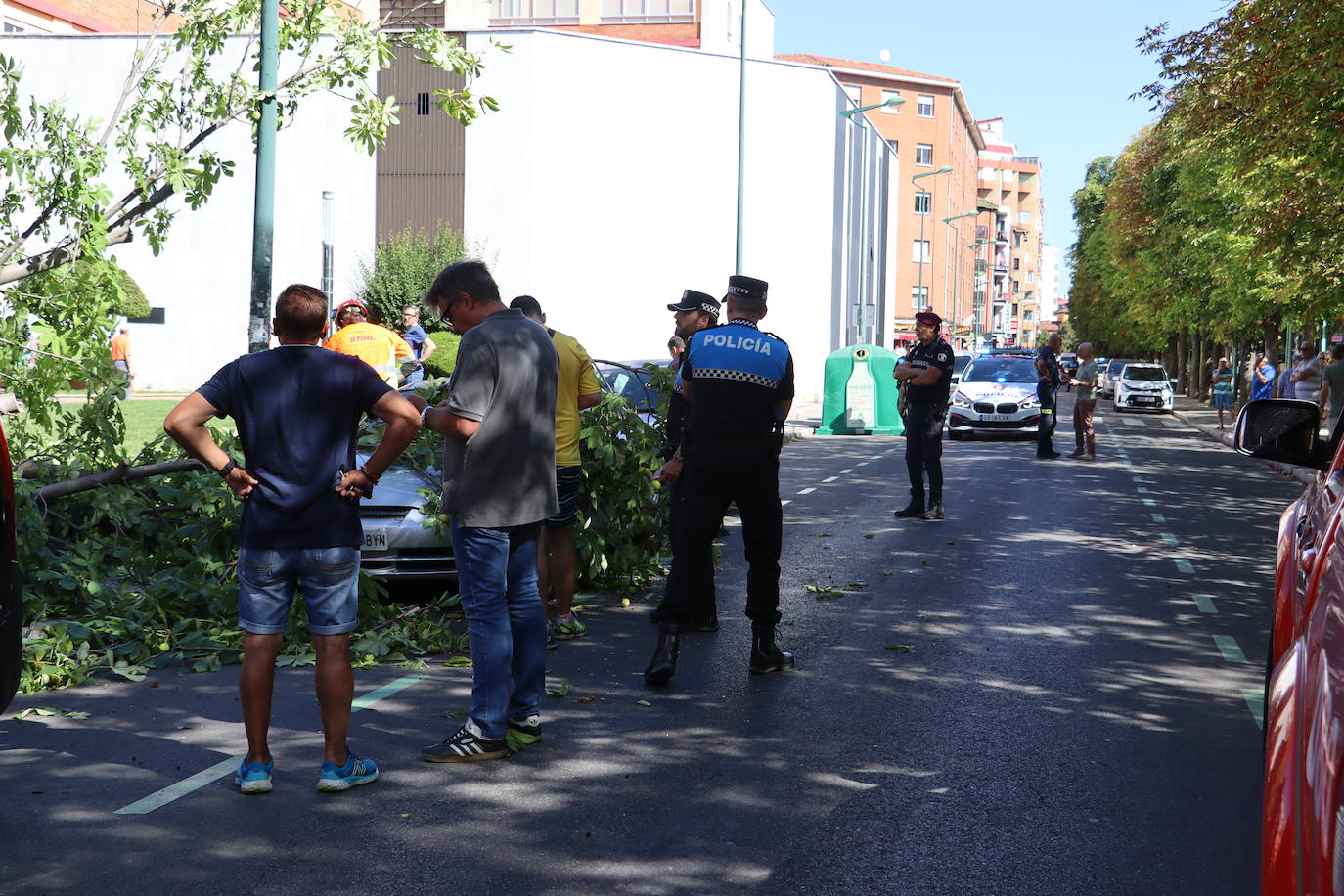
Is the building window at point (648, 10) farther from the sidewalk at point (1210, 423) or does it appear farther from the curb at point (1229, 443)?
the curb at point (1229, 443)

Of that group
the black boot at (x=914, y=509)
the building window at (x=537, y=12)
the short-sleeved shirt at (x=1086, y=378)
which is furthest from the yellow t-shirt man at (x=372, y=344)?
the building window at (x=537, y=12)

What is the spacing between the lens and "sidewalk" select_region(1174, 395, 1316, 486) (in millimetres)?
20984

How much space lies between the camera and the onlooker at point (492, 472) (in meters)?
5.40

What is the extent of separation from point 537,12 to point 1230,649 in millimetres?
55690

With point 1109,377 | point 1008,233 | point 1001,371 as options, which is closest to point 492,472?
point 1001,371

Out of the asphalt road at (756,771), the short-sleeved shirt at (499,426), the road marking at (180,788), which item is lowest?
the road marking at (180,788)

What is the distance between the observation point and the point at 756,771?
530cm

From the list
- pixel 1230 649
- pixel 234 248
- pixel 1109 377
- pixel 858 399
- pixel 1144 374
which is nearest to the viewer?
pixel 1230 649

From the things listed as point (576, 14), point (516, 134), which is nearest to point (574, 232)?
point (516, 134)

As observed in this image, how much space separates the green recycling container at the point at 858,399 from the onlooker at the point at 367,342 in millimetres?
18002

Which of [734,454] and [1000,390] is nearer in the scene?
[734,454]

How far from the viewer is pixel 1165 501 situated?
52.8ft

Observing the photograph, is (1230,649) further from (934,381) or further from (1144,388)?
(1144,388)

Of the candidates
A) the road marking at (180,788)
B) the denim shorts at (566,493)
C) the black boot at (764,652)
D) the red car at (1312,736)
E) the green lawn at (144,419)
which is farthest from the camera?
the green lawn at (144,419)
